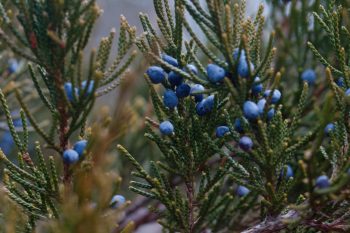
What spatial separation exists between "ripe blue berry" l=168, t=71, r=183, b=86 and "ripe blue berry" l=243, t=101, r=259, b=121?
25 cm

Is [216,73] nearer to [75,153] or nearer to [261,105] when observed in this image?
[261,105]

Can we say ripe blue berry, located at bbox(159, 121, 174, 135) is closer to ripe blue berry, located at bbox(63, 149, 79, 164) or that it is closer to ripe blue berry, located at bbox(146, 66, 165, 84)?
ripe blue berry, located at bbox(146, 66, 165, 84)

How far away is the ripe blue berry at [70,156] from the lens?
50.5 inches

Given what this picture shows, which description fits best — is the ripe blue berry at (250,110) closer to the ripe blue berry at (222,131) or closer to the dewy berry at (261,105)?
the dewy berry at (261,105)

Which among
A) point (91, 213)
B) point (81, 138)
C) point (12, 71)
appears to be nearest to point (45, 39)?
point (81, 138)

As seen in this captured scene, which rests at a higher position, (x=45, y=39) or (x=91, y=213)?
(x=45, y=39)

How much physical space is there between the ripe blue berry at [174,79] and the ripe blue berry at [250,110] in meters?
0.25

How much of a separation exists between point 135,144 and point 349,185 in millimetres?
1805

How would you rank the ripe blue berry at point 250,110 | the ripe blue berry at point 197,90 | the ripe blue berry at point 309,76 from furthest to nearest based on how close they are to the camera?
the ripe blue berry at point 309,76, the ripe blue berry at point 197,90, the ripe blue berry at point 250,110

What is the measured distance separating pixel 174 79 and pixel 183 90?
1.7 inches

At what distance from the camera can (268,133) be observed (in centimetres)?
139

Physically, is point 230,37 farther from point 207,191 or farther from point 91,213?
point 91,213

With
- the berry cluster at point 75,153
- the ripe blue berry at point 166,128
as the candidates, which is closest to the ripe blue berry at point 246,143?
the ripe blue berry at point 166,128

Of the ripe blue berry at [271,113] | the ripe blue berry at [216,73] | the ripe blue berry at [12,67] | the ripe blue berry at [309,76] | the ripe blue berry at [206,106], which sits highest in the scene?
the ripe blue berry at [12,67]
